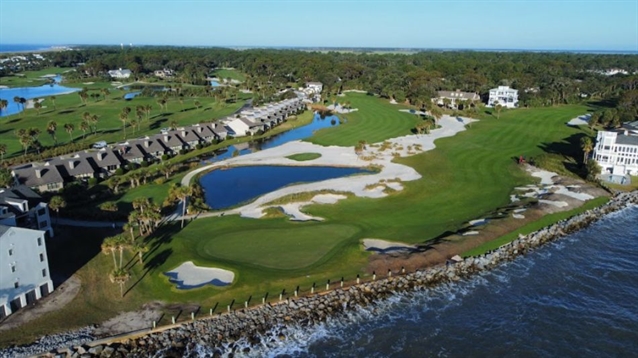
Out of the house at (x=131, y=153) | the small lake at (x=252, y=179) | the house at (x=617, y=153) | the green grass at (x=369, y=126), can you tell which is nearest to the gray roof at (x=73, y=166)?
the house at (x=131, y=153)

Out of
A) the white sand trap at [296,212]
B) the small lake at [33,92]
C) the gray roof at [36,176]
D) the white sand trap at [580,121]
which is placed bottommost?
the white sand trap at [296,212]

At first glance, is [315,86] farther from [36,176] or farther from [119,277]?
[119,277]

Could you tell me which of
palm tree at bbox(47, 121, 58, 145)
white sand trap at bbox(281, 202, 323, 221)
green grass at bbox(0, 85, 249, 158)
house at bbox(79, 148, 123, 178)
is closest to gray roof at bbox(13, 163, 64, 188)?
house at bbox(79, 148, 123, 178)

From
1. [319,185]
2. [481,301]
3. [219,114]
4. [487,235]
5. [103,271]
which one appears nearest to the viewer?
[481,301]

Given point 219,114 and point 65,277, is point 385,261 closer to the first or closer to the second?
point 65,277

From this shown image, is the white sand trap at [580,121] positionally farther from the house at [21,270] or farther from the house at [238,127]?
the house at [21,270]

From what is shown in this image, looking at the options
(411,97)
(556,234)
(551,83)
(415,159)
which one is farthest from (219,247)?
(551,83)

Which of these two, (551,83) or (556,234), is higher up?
(551,83)

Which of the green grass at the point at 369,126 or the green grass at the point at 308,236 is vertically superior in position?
the green grass at the point at 369,126

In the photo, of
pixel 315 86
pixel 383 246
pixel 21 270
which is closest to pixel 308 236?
pixel 383 246
